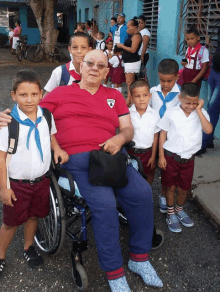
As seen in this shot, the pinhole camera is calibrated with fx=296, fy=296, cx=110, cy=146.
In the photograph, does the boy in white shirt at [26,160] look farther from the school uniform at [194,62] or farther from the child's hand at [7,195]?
the school uniform at [194,62]

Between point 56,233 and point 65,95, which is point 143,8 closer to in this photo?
point 65,95

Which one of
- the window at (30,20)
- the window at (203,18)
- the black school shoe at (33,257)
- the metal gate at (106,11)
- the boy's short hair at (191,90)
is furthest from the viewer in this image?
the window at (30,20)

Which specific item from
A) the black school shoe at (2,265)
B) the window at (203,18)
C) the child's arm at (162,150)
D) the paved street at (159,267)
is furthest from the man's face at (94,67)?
the window at (203,18)

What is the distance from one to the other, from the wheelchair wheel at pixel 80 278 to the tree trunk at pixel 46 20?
42.5 feet

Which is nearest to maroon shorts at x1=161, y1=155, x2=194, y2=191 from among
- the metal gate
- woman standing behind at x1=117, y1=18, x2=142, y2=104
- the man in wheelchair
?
the man in wheelchair

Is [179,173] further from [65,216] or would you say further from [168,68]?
[65,216]

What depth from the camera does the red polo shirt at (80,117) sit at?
2.33m

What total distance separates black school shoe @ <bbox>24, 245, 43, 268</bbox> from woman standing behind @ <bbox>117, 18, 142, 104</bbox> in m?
4.55

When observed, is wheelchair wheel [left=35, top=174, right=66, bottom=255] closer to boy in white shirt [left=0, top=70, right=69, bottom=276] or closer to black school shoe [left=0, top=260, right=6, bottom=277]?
boy in white shirt [left=0, top=70, right=69, bottom=276]

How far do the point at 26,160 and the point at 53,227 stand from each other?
2.05ft

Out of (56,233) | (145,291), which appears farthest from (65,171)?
(145,291)

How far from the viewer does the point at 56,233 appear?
2.10 metres

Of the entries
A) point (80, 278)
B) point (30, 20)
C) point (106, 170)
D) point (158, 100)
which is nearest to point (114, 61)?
point (158, 100)

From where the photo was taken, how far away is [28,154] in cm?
199
